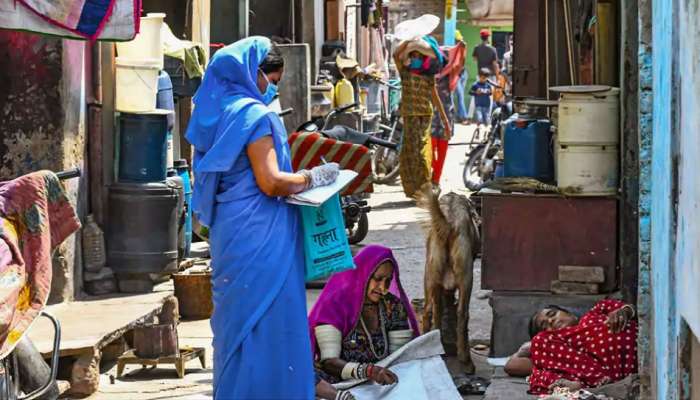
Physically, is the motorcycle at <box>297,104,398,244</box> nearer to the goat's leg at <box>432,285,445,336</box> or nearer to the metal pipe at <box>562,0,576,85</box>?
the metal pipe at <box>562,0,576,85</box>

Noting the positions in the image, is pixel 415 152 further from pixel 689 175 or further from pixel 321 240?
pixel 689 175

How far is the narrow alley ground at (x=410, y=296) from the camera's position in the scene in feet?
26.1

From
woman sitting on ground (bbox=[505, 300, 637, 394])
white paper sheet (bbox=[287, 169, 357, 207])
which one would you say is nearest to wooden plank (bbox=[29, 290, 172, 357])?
white paper sheet (bbox=[287, 169, 357, 207])

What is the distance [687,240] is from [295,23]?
14.7m

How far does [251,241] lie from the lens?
5.94 metres

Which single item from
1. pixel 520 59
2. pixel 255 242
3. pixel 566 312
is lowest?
pixel 566 312

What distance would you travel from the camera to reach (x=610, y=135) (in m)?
8.29

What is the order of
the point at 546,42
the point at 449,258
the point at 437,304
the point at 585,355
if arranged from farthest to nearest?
the point at 546,42 → the point at 437,304 → the point at 449,258 → the point at 585,355

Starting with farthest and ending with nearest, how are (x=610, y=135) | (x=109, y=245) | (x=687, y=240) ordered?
1. (x=109, y=245)
2. (x=610, y=135)
3. (x=687, y=240)

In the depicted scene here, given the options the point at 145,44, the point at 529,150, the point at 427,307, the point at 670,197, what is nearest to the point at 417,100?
the point at 145,44

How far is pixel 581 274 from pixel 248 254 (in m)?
2.85

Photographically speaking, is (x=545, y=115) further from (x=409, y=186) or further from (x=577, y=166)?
(x=409, y=186)

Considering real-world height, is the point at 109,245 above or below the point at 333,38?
below

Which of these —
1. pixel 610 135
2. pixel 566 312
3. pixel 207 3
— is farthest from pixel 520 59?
pixel 566 312
